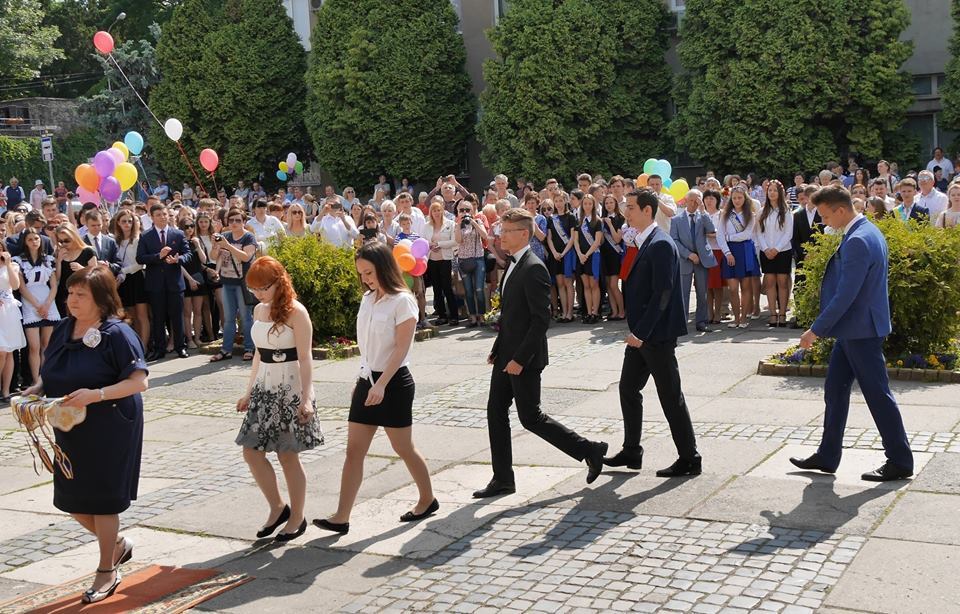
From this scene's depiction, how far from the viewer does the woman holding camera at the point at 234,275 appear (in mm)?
13828

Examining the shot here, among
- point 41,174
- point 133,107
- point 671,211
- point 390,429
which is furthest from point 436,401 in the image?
point 41,174

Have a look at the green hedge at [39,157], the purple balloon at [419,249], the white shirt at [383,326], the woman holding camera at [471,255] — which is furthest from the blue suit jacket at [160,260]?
the green hedge at [39,157]

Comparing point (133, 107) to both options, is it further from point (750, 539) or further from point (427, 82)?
point (750, 539)

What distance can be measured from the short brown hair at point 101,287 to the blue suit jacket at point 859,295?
13.5 feet

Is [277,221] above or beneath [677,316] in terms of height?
above

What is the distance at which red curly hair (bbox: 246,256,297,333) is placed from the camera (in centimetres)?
654

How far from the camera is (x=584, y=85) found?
1131 inches

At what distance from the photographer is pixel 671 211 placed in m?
12.1

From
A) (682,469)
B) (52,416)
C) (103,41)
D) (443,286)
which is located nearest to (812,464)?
(682,469)

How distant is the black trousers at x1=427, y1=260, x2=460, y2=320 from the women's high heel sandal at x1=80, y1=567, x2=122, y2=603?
1029 cm

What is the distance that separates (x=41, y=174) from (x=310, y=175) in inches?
511

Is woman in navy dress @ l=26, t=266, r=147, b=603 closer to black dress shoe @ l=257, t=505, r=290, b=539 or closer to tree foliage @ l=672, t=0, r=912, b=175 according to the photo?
black dress shoe @ l=257, t=505, r=290, b=539

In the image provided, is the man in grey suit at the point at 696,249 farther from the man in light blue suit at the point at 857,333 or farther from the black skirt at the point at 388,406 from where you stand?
the black skirt at the point at 388,406

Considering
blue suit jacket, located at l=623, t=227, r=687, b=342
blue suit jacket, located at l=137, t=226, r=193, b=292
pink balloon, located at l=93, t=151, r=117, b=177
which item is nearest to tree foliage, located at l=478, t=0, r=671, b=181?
pink balloon, located at l=93, t=151, r=117, b=177
